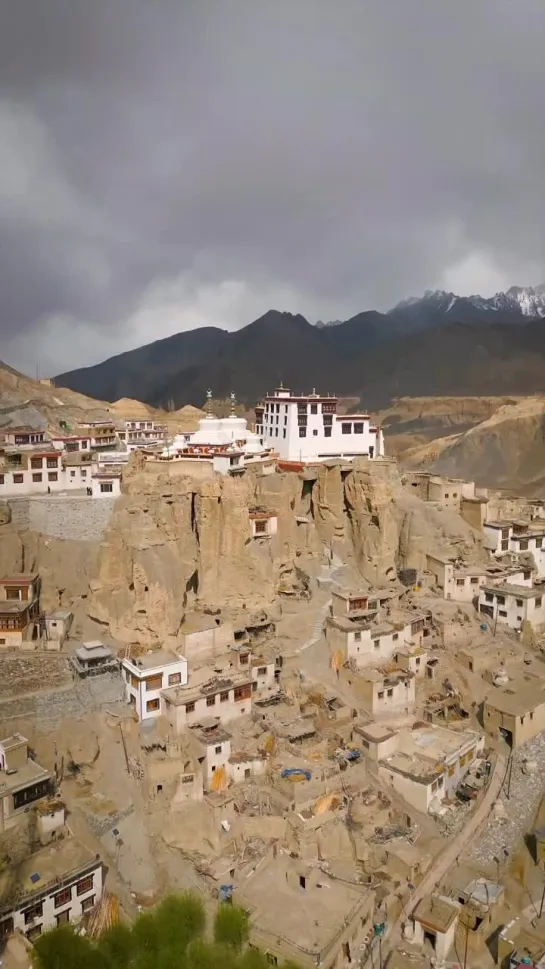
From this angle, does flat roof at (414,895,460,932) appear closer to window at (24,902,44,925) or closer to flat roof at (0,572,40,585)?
window at (24,902,44,925)

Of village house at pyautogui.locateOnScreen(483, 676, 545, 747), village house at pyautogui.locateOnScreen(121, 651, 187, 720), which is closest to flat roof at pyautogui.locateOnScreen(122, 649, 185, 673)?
village house at pyautogui.locateOnScreen(121, 651, 187, 720)

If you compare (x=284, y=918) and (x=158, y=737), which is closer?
(x=284, y=918)

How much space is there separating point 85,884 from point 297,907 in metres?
4.69

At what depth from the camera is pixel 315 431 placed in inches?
1280

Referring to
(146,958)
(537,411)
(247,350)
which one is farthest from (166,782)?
(247,350)

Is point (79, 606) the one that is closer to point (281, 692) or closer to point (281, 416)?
point (281, 692)

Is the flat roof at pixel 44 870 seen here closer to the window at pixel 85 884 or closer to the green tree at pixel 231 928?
the window at pixel 85 884

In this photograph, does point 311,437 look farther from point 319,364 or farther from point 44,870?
point 319,364

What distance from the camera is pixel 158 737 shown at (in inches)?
755

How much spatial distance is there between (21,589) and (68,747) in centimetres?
528

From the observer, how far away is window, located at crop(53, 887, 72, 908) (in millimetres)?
14531

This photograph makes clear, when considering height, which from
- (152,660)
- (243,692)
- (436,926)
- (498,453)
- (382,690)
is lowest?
(436,926)

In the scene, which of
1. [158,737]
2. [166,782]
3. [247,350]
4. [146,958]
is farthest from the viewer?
[247,350]

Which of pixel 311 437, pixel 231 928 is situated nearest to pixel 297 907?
pixel 231 928
